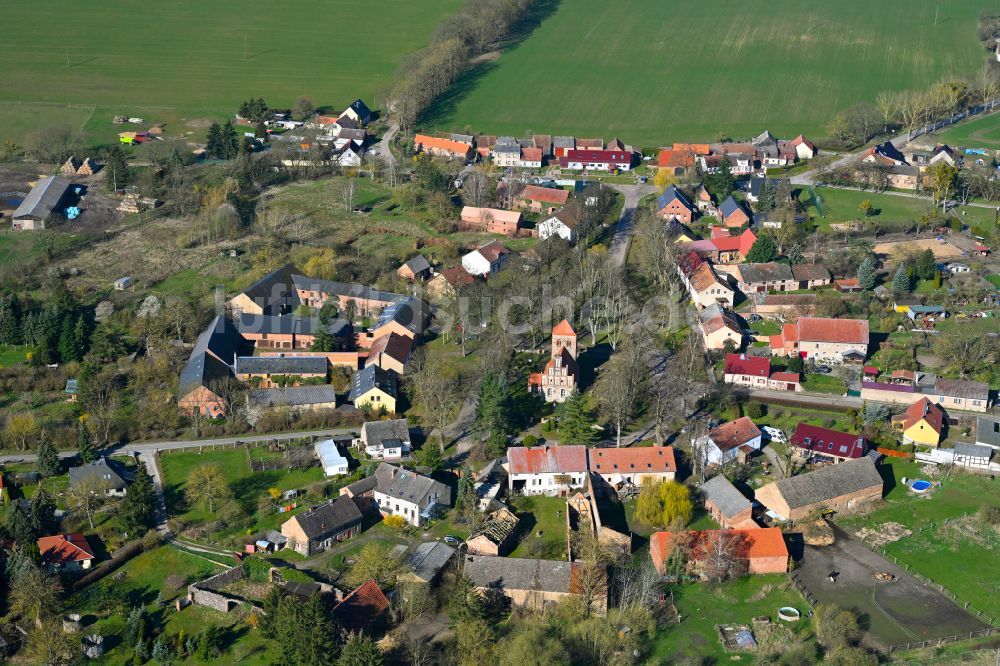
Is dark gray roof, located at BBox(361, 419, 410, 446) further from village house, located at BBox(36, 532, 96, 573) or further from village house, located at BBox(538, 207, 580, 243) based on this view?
village house, located at BBox(538, 207, 580, 243)

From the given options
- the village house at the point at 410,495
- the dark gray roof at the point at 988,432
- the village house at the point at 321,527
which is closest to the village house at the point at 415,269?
the village house at the point at 410,495

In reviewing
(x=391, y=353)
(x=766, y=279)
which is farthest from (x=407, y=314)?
(x=766, y=279)

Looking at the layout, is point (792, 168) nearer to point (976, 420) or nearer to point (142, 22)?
point (976, 420)

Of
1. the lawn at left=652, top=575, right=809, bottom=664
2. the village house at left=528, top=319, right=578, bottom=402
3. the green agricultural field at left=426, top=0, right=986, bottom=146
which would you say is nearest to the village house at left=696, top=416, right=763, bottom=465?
the village house at left=528, top=319, right=578, bottom=402

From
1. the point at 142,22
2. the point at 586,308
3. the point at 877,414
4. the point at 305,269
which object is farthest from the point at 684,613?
the point at 142,22

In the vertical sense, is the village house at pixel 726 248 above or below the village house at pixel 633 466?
above

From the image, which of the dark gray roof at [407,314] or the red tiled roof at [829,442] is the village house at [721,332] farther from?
the dark gray roof at [407,314]

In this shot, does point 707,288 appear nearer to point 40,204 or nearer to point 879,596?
point 879,596
